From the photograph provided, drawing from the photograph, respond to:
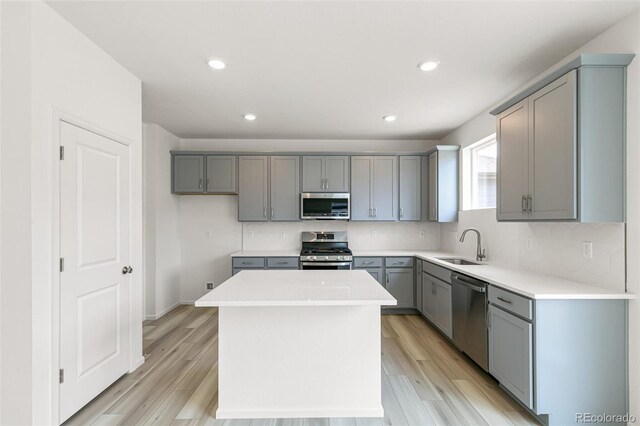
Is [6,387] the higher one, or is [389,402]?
[6,387]

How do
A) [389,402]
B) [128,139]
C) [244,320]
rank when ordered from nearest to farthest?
[244,320]
[389,402]
[128,139]

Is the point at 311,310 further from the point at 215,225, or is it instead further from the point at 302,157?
the point at 215,225

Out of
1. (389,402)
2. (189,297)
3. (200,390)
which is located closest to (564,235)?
(389,402)

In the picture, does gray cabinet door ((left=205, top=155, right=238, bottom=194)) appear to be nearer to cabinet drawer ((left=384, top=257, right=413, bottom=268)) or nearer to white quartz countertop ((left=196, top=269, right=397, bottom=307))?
white quartz countertop ((left=196, top=269, right=397, bottom=307))

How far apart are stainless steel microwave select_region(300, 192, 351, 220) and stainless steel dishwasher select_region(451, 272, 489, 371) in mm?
1881

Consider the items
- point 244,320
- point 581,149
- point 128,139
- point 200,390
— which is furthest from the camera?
point 128,139

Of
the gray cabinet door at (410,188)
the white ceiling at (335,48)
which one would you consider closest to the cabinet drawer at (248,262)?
the white ceiling at (335,48)

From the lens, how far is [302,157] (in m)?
4.55

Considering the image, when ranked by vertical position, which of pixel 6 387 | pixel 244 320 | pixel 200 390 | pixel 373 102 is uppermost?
pixel 373 102

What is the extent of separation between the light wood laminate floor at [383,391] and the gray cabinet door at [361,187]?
5.96ft

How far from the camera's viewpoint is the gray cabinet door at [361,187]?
4.56 m

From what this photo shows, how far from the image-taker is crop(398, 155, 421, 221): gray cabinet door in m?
4.58

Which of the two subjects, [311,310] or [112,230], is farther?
[112,230]

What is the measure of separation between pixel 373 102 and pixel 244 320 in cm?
259
